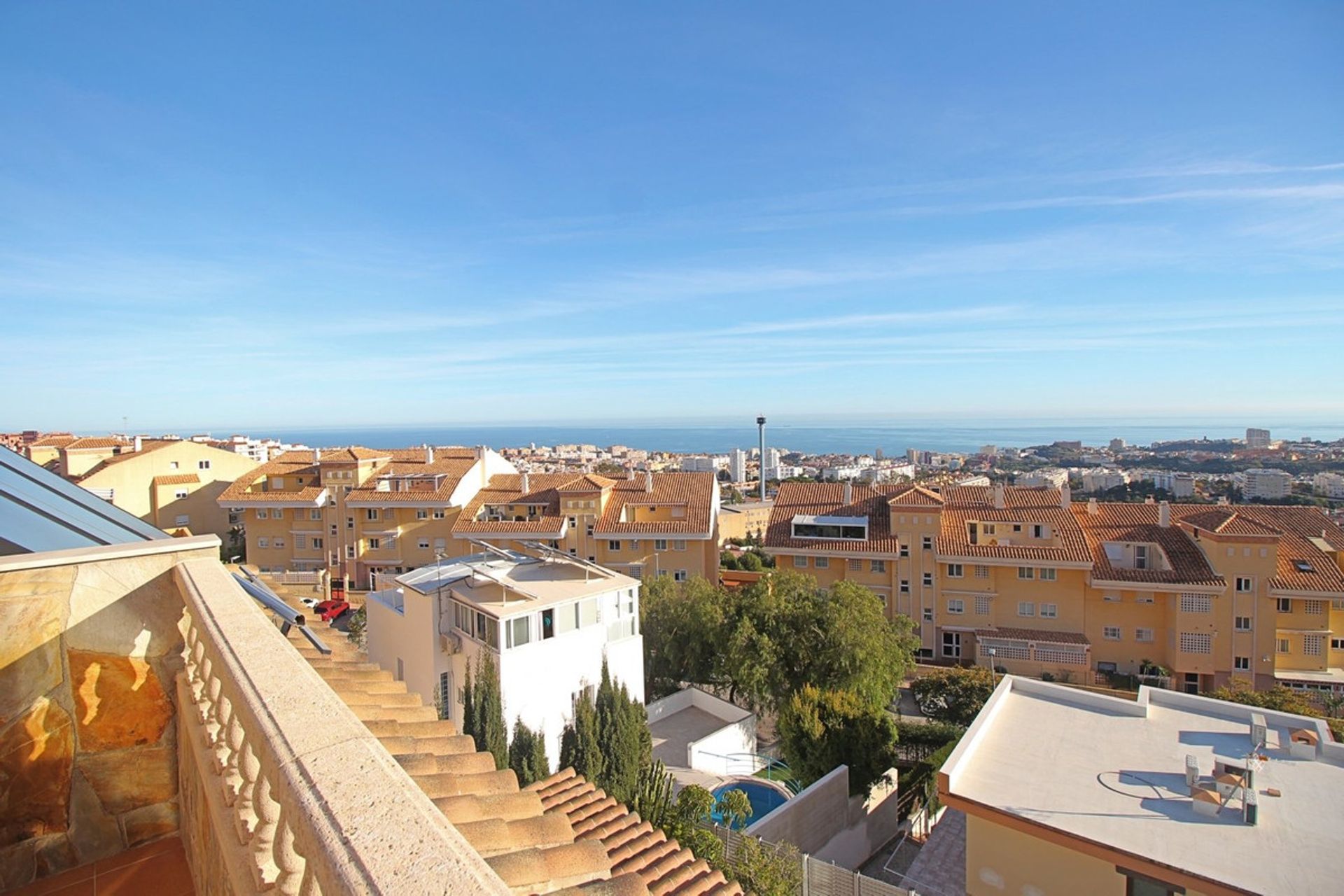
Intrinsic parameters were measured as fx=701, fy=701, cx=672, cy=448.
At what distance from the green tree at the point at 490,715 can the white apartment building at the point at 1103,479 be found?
228 ft

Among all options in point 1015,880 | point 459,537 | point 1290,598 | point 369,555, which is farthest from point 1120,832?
point 369,555

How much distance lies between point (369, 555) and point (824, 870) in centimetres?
2779

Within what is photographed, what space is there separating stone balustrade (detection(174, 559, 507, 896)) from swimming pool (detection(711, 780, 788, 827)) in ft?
40.1

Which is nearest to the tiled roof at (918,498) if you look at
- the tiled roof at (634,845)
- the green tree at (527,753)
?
the green tree at (527,753)

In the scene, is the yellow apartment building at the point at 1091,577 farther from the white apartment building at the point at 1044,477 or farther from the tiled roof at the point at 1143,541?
the white apartment building at the point at 1044,477

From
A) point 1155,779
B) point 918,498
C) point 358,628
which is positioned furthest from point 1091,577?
point 358,628

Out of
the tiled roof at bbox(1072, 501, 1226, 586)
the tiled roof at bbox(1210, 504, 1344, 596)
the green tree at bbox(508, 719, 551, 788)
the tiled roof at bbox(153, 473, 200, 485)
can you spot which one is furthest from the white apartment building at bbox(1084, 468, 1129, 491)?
the tiled roof at bbox(153, 473, 200, 485)

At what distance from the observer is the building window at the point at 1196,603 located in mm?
22656

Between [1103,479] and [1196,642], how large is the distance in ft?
195

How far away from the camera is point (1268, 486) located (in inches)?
2222

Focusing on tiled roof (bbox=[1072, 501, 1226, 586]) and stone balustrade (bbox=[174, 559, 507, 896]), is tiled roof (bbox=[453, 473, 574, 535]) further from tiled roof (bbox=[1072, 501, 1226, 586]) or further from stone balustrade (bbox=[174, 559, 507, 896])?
stone balustrade (bbox=[174, 559, 507, 896])

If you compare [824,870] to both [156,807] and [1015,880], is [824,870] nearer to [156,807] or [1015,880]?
[1015,880]

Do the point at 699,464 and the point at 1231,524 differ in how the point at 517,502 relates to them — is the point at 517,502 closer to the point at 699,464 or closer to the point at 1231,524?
the point at 1231,524

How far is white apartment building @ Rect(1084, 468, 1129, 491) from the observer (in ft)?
232
